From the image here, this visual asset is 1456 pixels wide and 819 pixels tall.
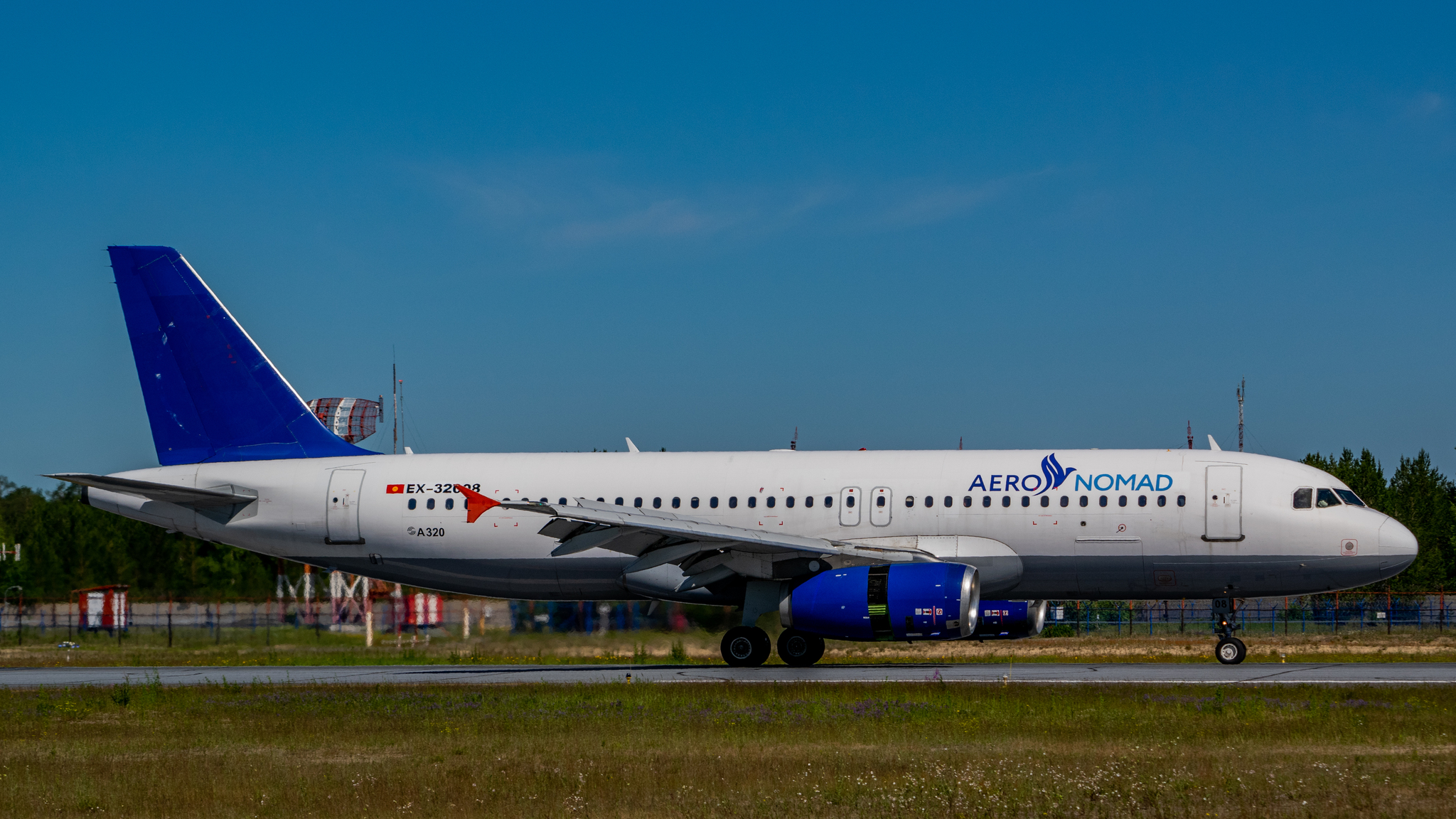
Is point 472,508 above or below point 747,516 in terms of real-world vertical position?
above

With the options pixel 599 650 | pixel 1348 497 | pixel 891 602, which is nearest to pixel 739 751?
pixel 891 602

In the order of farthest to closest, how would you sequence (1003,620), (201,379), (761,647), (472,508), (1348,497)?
(201,379) < (472,508) < (761,647) < (1003,620) < (1348,497)

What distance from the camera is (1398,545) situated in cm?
2452

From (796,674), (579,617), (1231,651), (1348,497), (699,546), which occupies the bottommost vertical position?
(796,674)

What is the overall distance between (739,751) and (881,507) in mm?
11372

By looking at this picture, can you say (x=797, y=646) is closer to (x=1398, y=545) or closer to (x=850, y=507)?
(x=850, y=507)

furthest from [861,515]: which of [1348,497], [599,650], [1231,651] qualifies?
[1348,497]

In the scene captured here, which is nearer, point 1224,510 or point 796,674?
point 796,674

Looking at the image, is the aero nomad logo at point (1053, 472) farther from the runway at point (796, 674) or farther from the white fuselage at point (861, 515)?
the runway at point (796, 674)

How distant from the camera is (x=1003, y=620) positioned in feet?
83.7

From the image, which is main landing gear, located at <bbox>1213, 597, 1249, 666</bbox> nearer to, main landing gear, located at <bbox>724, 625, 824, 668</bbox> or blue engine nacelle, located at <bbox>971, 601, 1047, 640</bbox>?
blue engine nacelle, located at <bbox>971, 601, 1047, 640</bbox>

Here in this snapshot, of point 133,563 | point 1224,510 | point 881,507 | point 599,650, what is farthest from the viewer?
point 133,563

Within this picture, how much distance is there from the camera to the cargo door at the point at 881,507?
2584cm

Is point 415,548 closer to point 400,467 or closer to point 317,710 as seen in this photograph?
point 400,467
